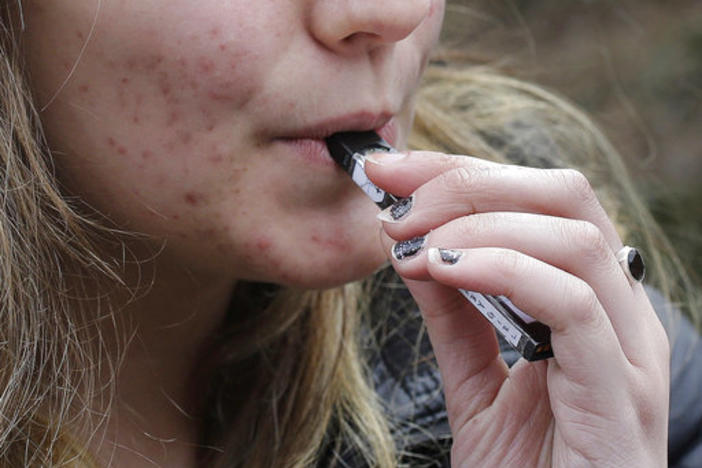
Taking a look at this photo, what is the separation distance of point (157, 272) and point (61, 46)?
37 centimetres

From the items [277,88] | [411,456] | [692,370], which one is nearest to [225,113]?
[277,88]

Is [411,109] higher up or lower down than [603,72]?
higher up

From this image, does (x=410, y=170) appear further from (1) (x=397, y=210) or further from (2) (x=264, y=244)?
(2) (x=264, y=244)

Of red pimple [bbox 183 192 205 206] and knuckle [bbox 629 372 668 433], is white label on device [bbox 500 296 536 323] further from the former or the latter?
red pimple [bbox 183 192 205 206]

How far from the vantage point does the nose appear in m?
1.07

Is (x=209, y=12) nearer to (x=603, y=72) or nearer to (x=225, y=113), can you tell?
(x=225, y=113)

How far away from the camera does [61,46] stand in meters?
1.08

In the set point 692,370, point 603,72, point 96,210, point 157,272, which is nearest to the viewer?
point 96,210

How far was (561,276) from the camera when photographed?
99 centimetres

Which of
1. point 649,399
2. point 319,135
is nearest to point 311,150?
point 319,135

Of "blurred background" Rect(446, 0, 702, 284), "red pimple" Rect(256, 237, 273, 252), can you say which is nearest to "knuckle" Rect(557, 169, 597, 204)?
"red pimple" Rect(256, 237, 273, 252)

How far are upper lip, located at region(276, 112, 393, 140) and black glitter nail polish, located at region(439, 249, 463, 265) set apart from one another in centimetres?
24

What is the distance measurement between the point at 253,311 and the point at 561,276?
75cm

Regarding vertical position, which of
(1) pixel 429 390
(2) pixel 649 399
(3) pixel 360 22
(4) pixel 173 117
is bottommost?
(1) pixel 429 390
